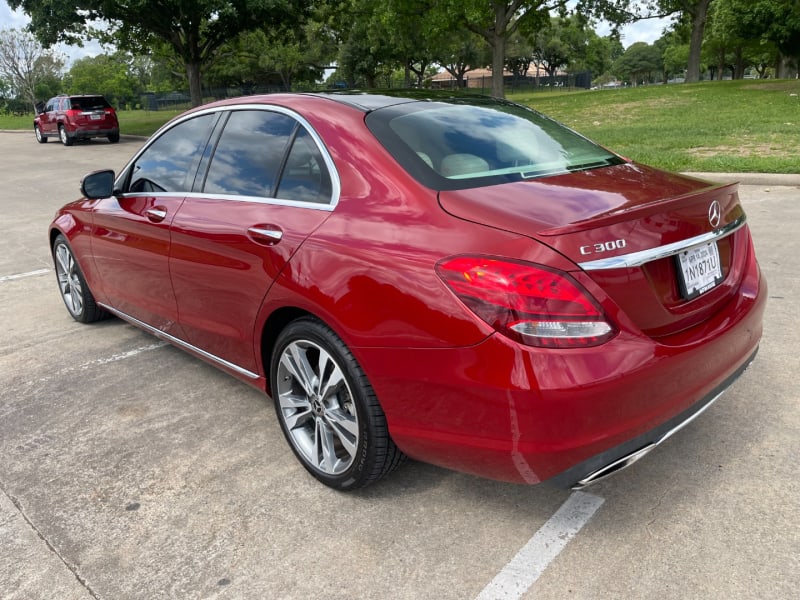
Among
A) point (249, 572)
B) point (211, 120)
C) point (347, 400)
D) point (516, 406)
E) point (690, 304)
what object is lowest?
point (249, 572)

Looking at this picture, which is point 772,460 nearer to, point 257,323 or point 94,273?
point 257,323

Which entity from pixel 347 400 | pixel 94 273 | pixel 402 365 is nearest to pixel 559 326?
pixel 402 365

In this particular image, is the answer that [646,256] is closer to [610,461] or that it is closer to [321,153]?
[610,461]

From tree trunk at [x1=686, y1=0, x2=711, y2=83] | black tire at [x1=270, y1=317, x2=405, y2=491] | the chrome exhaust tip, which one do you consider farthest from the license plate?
tree trunk at [x1=686, y1=0, x2=711, y2=83]


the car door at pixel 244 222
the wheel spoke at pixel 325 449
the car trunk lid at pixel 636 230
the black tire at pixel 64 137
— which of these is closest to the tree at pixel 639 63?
the black tire at pixel 64 137

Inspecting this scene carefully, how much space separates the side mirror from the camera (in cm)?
425

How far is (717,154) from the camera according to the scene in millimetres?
11531

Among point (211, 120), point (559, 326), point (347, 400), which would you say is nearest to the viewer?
point (559, 326)

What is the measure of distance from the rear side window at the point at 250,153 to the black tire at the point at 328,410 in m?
0.75

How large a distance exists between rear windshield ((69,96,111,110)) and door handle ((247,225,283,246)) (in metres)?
Answer: 25.0

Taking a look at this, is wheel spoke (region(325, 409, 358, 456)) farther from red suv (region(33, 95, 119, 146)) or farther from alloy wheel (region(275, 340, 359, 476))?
red suv (region(33, 95, 119, 146))

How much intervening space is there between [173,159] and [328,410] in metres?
1.91

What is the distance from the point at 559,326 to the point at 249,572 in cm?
139

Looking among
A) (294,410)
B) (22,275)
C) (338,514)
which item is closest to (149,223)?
(294,410)
